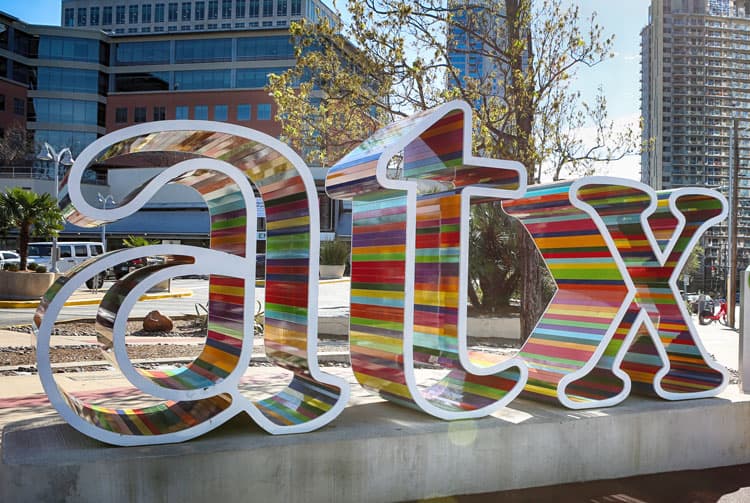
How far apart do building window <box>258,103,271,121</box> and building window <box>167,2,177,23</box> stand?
29.5 metres

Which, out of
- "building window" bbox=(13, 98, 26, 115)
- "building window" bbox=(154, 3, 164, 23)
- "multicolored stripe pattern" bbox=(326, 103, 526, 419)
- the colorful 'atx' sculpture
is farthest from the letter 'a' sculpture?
"building window" bbox=(154, 3, 164, 23)

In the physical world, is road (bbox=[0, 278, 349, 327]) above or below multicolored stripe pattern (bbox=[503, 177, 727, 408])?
below

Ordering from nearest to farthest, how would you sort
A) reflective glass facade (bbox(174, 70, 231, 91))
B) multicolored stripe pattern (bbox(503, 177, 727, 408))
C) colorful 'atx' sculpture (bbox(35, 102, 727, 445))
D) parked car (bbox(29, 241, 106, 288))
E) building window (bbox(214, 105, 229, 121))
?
colorful 'atx' sculpture (bbox(35, 102, 727, 445)) < multicolored stripe pattern (bbox(503, 177, 727, 408)) < parked car (bbox(29, 241, 106, 288)) < building window (bbox(214, 105, 229, 121)) < reflective glass facade (bbox(174, 70, 231, 91))

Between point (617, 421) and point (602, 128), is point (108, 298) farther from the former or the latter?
point (602, 128)

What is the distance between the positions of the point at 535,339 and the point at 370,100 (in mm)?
7145

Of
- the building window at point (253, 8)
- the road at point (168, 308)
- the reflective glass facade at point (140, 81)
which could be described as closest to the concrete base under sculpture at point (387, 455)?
the road at point (168, 308)

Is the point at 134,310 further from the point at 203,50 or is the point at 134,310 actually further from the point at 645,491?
the point at 203,50

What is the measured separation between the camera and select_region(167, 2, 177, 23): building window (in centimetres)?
9088

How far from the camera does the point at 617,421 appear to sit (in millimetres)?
5648

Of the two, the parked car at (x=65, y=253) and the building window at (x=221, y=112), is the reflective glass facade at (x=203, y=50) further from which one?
the parked car at (x=65, y=253)

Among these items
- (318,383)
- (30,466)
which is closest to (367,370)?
(318,383)

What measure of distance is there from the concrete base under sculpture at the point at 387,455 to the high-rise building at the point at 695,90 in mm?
92995

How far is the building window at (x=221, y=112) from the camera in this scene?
70531mm

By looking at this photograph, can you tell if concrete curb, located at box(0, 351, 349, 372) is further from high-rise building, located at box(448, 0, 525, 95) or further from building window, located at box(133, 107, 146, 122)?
building window, located at box(133, 107, 146, 122)
